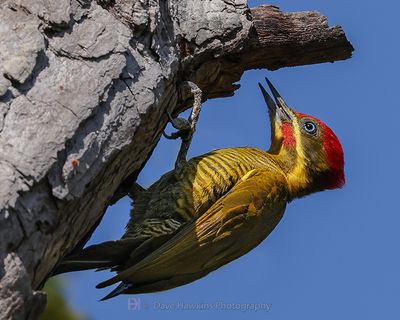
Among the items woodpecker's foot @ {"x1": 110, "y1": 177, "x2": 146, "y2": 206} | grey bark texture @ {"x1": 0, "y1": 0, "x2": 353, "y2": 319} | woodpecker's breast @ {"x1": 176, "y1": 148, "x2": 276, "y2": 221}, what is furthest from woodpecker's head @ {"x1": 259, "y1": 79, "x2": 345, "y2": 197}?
grey bark texture @ {"x1": 0, "y1": 0, "x2": 353, "y2": 319}

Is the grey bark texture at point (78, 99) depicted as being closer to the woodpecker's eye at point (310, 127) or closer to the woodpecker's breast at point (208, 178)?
the woodpecker's breast at point (208, 178)

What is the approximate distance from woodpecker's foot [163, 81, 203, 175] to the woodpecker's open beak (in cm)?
141

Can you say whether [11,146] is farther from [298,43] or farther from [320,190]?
[320,190]

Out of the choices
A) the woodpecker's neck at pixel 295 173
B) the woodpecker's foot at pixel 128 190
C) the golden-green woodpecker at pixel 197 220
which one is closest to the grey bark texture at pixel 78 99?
the woodpecker's foot at pixel 128 190

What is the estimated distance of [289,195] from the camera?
6746mm

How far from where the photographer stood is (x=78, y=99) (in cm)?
428

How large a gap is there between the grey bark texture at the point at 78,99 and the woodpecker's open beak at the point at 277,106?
1.60 m

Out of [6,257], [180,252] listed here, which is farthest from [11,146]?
[180,252]

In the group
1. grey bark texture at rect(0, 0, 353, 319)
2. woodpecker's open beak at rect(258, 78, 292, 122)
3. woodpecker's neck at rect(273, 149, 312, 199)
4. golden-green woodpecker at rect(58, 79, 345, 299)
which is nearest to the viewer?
grey bark texture at rect(0, 0, 353, 319)

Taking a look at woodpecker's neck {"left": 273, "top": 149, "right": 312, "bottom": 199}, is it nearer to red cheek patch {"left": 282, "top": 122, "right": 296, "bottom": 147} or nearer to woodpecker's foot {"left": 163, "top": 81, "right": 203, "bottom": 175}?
red cheek patch {"left": 282, "top": 122, "right": 296, "bottom": 147}

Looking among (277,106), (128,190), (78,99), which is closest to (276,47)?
(128,190)

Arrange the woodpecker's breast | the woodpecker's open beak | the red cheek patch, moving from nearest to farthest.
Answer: the woodpecker's breast → the red cheek patch → the woodpecker's open beak

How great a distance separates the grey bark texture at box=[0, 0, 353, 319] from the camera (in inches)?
152

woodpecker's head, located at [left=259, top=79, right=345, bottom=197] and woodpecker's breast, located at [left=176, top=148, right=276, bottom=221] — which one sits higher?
woodpecker's head, located at [left=259, top=79, right=345, bottom=197]
